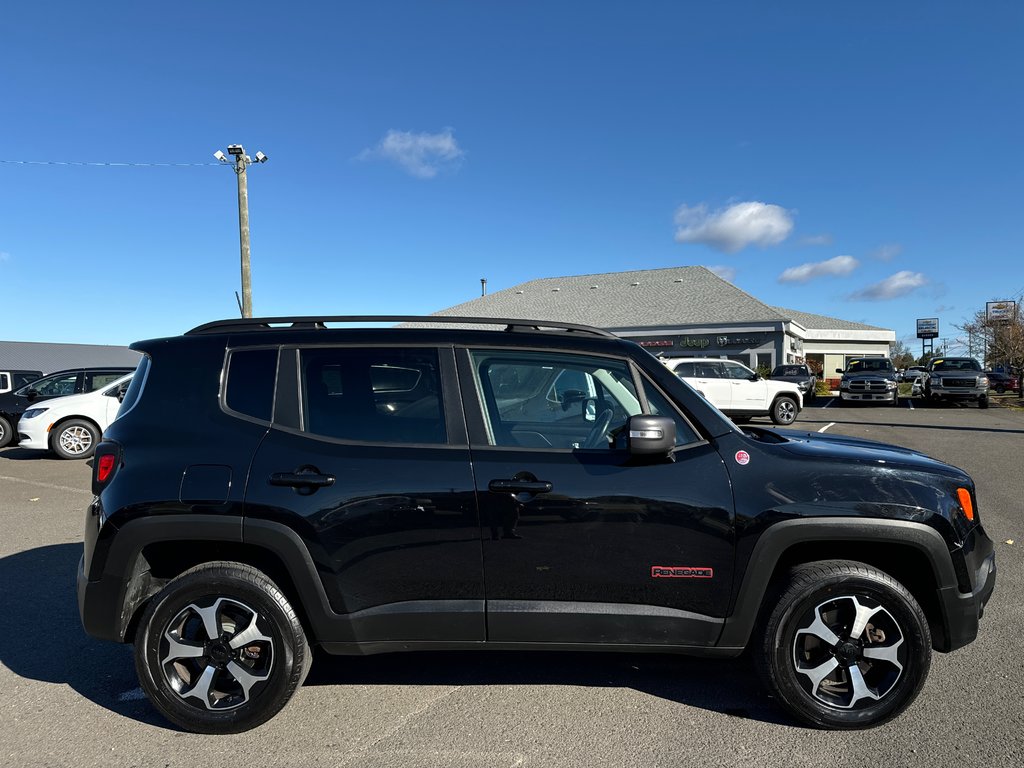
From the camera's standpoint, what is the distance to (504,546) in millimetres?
2963

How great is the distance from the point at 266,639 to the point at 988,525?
21.8ft

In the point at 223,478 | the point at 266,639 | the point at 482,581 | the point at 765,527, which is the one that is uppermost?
the point at 223,478

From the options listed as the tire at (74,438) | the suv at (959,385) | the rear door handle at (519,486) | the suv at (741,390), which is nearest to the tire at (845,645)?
the rear door handle at (519,486)

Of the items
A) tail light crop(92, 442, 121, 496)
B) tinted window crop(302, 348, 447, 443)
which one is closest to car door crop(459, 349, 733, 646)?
tinted window crop(302, 348, 447, 443)

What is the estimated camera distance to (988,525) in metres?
6.48

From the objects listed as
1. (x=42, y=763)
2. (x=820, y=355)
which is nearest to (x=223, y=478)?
(x=42, y=763)

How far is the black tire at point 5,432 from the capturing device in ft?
45.0

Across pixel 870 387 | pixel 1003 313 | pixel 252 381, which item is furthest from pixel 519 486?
pixel 1003 313

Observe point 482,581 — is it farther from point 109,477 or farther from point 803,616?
point 109,477

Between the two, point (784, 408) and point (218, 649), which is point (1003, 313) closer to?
point (784, 408)

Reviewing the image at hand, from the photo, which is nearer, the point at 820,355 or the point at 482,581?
the point at 482,581

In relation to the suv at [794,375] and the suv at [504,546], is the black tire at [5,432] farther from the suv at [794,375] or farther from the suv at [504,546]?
the suv at [794,375]

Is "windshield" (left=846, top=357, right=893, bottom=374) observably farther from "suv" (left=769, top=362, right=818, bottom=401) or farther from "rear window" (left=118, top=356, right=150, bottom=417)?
"rear window" (left=118, top=356, right=150, bottom=417)

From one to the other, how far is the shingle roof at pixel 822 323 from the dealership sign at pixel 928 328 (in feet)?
111
